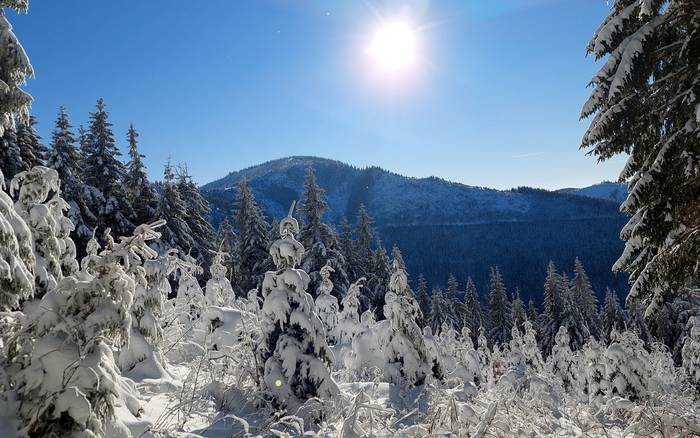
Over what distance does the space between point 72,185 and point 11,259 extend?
22331 mm

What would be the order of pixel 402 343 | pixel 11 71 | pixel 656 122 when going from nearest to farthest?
pixel 11 71 < pixel 656 122 < pixel 402 343

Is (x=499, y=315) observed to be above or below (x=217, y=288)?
below

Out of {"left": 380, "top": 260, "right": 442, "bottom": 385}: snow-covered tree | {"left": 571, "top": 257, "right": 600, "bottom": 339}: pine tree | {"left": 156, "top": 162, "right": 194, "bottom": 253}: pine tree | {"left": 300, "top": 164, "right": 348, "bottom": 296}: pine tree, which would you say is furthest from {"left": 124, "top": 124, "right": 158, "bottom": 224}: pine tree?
{"left": 571, "top": 257, "right": 600, "bottom": 339}: pine tree

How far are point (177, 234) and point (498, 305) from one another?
1396 inches

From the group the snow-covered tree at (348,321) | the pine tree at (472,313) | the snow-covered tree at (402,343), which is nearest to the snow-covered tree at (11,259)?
the snow-covered tree at (402,343)

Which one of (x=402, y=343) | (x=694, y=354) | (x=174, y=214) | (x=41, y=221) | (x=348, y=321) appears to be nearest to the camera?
(x=41, y=221)

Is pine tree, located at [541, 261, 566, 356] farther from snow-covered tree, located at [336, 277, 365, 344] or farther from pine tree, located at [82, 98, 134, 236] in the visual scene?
pine tree, located at [82, 98, 134, 236]

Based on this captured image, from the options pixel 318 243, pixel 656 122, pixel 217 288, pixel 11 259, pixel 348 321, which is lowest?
pixel 348 321

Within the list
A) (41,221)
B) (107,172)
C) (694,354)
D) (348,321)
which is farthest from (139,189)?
(694,354)

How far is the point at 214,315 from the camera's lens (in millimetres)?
9266

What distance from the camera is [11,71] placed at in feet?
18.9

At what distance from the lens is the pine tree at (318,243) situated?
3150cm

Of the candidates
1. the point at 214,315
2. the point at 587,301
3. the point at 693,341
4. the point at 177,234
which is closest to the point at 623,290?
the point at 587,301

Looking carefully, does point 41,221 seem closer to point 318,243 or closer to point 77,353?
point 77,353
